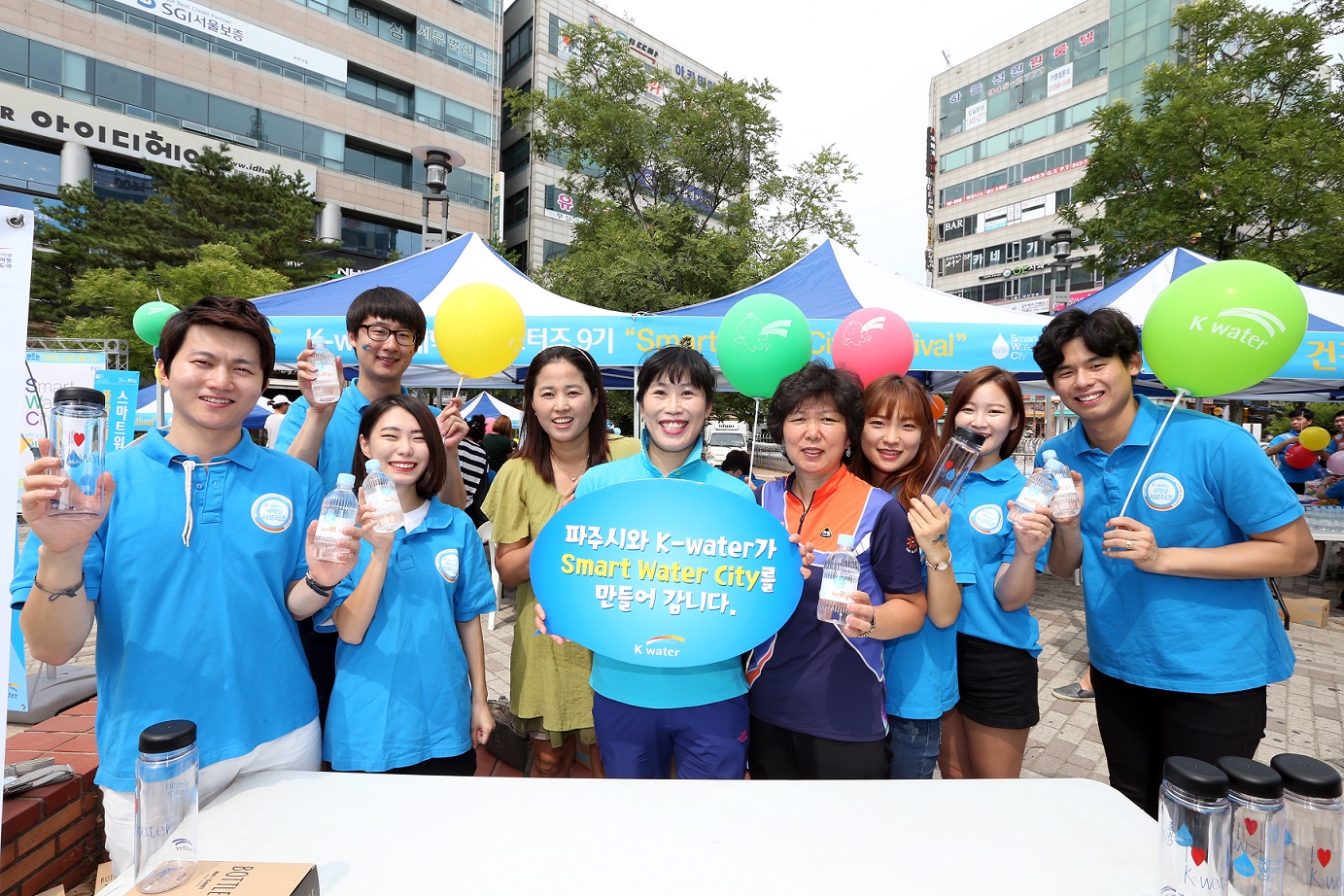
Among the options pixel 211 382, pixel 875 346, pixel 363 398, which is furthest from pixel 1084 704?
pixel 211 382

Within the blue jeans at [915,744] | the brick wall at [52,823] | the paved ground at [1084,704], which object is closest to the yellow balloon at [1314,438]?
the paved ground at [1084,704]

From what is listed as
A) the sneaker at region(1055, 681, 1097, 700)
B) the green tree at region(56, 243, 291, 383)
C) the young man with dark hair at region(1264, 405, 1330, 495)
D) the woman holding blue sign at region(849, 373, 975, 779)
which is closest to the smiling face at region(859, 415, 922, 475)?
the woman holding blue sign at region(849, 373, 975, 779)

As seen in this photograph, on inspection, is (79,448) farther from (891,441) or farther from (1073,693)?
(1073,693)

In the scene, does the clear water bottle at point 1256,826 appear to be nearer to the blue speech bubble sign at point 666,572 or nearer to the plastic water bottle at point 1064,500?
the plastic water bottle at point 1064,500

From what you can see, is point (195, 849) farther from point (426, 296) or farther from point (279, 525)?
point (426, 296)

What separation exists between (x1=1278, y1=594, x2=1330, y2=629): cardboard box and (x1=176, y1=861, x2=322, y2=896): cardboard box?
27.2ft

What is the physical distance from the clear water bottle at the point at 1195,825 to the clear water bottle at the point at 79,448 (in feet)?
6.56

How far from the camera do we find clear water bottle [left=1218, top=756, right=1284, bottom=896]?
100cm

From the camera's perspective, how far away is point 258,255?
1802cm

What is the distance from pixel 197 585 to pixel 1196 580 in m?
2.72

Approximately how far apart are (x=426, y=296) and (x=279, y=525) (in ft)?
14.3

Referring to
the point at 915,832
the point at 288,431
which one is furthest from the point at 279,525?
the point at 915,832

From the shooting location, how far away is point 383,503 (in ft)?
5.36

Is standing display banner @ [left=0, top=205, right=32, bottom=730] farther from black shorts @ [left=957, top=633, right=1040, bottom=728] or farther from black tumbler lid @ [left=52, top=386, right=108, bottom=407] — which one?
black shorts @ [left=957, top=633, right=1040, bottom=728]
